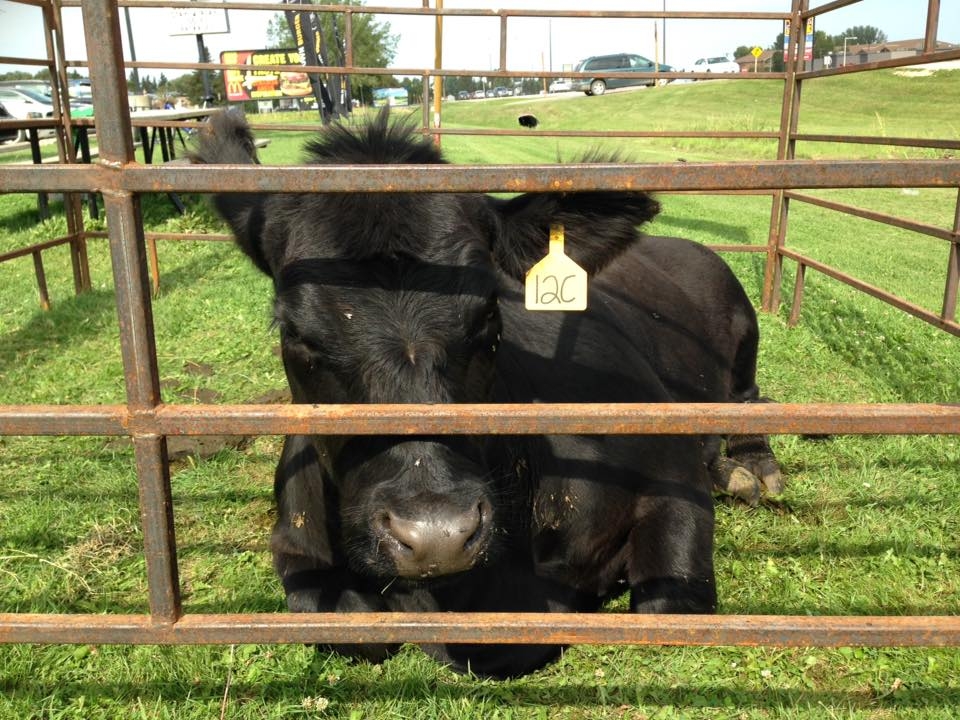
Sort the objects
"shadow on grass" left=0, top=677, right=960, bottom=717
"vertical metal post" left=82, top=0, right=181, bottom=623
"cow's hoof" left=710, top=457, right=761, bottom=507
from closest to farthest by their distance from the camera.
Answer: "vertical metal post" left=82, top=0, right=181, bottom=623 → "shadow on grass" left=0, top=677, right=960, bottom=717 → "cow's hoof" left=710, top=457, right=761, bottom=507

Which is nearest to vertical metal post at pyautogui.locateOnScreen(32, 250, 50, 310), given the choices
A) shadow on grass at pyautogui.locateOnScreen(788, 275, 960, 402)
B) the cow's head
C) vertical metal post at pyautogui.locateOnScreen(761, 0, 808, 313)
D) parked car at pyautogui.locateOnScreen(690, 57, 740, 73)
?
the cow's head

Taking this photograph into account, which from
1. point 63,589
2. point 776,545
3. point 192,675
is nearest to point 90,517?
point 63,589

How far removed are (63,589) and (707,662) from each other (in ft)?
7.39

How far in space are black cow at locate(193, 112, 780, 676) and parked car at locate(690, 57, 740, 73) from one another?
142 ft

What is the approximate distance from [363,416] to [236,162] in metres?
1.57

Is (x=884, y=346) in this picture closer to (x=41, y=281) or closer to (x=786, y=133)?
(x=786, y=133)

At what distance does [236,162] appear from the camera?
287 cm

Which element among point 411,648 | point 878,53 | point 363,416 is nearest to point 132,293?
point 363,416

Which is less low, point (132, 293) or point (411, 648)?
point (132, 293)

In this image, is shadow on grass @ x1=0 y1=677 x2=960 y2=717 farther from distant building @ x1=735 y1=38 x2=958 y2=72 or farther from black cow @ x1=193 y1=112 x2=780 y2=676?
distant building @ x1=735 y1=38 x2=958 y2=72

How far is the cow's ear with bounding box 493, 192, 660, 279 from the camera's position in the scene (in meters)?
2.34

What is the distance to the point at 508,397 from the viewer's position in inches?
110

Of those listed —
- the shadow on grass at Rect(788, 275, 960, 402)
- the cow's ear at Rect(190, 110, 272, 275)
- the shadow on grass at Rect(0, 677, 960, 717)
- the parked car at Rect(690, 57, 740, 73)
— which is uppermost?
the parked car at Rect(690, 57, 740, 73)

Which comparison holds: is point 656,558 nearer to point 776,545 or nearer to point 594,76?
point 776,545
